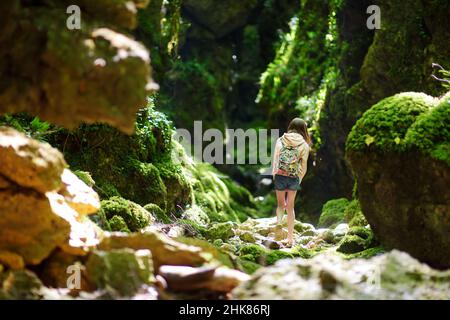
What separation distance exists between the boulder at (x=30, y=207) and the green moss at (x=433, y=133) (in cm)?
393

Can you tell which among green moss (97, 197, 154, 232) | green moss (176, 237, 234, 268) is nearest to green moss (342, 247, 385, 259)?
green moss (176, 237, 234, 268)

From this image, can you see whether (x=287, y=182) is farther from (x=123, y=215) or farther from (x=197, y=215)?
(x=123, y=215)

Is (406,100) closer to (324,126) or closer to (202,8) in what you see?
(324,126)

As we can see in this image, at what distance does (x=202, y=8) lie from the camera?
19.3m

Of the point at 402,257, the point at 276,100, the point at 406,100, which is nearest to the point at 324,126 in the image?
the point at 276,100

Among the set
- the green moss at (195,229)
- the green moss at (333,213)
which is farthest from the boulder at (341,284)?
the green moss at (333,213)

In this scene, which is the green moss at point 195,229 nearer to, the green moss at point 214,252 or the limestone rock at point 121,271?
the green moss at point 214,252

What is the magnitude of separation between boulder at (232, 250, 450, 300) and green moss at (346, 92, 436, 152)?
8.65 ft

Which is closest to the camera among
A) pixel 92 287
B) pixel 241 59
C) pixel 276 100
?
pixel 92 287

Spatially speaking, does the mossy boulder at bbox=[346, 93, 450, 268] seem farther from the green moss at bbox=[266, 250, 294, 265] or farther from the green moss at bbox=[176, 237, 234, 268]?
the green moss at bbox=[176, 237, 234, 268]

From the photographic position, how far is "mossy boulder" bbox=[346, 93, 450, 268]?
6195 mm

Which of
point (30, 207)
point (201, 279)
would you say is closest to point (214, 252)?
point (201, 279)

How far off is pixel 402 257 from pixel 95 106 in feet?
8.57

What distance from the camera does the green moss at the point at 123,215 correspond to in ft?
22.0
